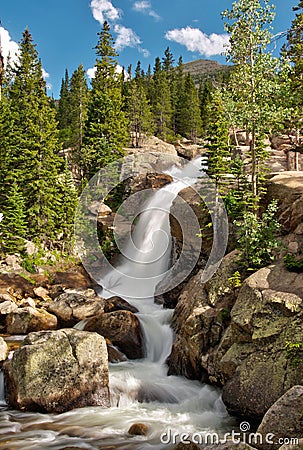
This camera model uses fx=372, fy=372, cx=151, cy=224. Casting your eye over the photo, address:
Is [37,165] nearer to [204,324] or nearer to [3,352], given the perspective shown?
[3,352]

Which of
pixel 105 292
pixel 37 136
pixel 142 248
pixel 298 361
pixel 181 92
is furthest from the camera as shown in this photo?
pixel 181 92

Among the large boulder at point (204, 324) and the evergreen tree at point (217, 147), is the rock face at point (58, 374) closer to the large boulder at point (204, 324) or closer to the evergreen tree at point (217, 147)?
the large boulder at point (204, 324)

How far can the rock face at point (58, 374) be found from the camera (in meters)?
11.0

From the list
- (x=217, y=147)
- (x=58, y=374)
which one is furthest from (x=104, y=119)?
(x=58, y=374)

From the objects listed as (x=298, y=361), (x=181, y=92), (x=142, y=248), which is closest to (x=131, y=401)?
(x=298, y=361)

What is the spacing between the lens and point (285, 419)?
24.6 ft

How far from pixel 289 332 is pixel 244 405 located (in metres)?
2.39

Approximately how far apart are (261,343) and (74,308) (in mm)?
11023

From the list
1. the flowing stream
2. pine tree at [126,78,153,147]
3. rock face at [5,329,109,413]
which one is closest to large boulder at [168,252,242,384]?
the flowing stream

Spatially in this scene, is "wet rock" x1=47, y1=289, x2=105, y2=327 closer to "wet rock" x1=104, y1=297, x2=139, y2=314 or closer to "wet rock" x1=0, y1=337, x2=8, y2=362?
"wet rock" x1=104, y1=297, x2=139, y2=314

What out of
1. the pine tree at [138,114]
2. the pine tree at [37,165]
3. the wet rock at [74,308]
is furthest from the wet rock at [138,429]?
the pine tree at [138,114]

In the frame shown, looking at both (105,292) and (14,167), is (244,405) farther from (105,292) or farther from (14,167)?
(14,167)

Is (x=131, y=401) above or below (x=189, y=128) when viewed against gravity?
below

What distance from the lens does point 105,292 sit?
84.8ft
